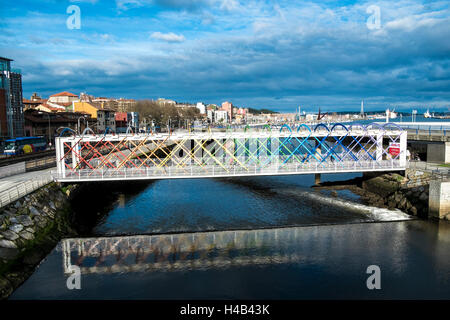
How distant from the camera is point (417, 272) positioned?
819 inches

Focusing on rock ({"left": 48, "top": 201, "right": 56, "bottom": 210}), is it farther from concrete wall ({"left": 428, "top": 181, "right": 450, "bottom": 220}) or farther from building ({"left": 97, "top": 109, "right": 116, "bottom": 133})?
building ({"left": 97, "top": 109, "right": 116, "bottom": 133})

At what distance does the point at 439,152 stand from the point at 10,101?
70.3 m

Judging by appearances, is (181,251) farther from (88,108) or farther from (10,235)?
(88,108)

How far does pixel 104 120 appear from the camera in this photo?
105562 millimetres

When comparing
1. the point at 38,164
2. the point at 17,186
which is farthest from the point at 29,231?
the point at 38,164

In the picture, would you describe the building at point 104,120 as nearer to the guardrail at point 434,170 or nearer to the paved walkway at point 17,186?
the paved walkway at point 17,186

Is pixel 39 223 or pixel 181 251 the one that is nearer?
pixel 181 251

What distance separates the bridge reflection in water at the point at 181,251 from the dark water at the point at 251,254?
65mm

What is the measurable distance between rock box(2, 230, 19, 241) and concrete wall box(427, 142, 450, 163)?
133 feet

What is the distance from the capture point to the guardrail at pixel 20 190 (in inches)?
945
